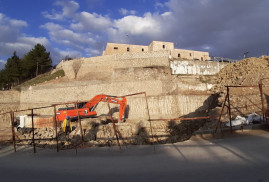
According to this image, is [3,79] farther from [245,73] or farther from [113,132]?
[245,73]

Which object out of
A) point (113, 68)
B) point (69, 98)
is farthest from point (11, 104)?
point (113, 68)

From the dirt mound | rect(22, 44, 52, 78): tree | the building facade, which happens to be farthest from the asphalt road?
rect(22, 44, 52, 78): tree

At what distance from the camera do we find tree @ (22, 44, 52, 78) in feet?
123

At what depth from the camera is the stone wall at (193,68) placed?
26656 mm

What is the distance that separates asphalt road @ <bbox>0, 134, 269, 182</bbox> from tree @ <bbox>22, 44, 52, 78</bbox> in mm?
35849

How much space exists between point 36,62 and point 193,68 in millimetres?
31074

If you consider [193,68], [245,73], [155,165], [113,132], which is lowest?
[113,132]

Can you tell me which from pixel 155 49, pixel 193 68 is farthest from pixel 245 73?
pixel 155 49

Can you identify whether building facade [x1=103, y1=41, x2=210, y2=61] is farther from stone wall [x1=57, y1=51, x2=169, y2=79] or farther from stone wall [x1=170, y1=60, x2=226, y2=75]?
stone wall [x1=170, y1=60, x2=226, y2=75]

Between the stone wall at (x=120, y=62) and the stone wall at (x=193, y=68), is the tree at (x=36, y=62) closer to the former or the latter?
the stone wall at (x=120, y=62)

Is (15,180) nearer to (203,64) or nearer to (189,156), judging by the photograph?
(189,156)

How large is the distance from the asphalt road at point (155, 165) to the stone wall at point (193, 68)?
20.3m

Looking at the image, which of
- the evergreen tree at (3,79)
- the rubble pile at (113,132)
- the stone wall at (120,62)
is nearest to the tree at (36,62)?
the evergreen tree at (3,79)

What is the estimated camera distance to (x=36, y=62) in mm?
38219
